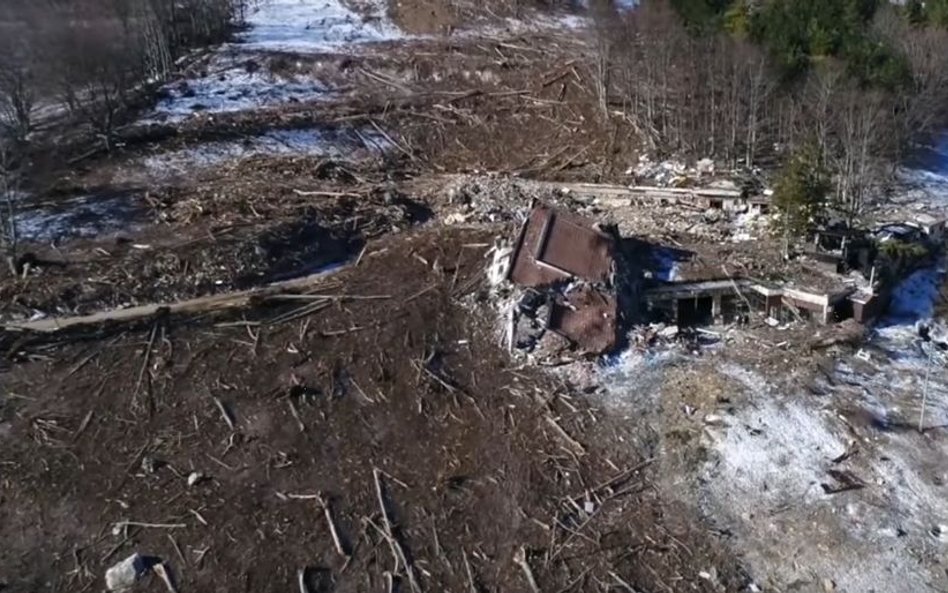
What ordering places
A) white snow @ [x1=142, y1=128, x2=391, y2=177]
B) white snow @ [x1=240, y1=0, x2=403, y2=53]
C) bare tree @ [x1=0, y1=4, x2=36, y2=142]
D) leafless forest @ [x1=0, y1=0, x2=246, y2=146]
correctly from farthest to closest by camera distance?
1. white snow @ [x1=240, y1=0, x2=403, y2=53]
2. white snow @ [x1=142, y1=128, x2=391, y2=177]
3. leafless forest @ [x1=0, y1=0, x2=246, y2=146]
4. bare tree @ [x1=0, y1=4, x2=36, y2=142]

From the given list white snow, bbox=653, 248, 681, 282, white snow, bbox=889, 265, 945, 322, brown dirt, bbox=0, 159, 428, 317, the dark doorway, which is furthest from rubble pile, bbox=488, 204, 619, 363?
white snow, bbox=889, 265, 945, 322

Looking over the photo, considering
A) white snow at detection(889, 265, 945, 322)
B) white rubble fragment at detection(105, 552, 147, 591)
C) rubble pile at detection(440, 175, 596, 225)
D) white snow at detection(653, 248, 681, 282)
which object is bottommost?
white rubble fragment at detection(105, 552, 147, 591)

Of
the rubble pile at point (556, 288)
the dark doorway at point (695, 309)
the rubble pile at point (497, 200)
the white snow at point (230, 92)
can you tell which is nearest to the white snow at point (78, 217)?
the white snow at point (230, 92)

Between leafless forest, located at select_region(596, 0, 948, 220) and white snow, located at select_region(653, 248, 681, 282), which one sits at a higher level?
leafless forest, located at select_region(596, 0, 948, 220)

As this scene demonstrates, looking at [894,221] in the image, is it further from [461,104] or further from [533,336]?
[461,104]

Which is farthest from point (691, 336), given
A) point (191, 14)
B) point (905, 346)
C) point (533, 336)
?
point (191, 14)

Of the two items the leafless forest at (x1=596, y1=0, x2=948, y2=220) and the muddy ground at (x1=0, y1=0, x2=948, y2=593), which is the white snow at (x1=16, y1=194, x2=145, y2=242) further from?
the leafless forest at (x1=596, y1=0, x2=948, y2=220)
